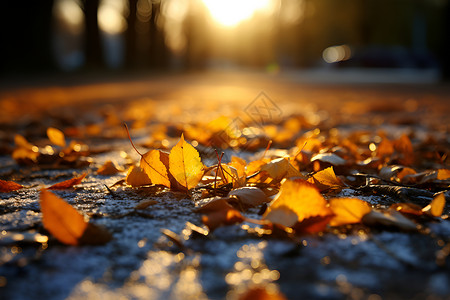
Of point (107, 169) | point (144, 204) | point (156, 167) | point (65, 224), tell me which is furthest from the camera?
point (107, 169)

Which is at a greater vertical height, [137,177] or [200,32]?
[200,32]

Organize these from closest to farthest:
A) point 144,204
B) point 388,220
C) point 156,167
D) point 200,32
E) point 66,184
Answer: point 388,220
point 144,204
point 156,167
point 66,184
point 200,32

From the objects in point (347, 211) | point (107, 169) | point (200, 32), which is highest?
point (200, 32)

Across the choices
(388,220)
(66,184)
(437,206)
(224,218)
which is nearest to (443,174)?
(437,206)

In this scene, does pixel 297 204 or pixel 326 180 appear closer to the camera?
pixel 297 204

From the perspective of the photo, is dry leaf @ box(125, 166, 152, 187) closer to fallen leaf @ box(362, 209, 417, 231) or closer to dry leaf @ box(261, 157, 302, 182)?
dry leaf @ box(261, 157, 302, 182)

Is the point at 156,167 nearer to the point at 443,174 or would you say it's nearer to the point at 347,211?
the point at 347,211
